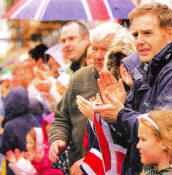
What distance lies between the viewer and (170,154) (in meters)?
3.37

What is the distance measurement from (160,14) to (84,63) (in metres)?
2.66

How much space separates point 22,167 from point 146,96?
307cm

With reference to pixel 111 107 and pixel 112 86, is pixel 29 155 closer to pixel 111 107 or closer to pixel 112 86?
pixel 112 86

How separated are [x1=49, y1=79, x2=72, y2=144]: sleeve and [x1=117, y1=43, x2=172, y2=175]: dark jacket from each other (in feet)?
4.34

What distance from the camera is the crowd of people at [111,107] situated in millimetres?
3520

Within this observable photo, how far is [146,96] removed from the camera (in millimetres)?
3762

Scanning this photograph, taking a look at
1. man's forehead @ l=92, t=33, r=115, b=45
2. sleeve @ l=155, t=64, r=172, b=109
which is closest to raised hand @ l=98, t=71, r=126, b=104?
sleeve @ l=155, t=64, r=172, b=109

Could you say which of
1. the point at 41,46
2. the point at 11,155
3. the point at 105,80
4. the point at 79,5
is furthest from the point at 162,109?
the point at 41,46

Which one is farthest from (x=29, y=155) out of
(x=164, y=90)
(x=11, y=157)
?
(x=164, y=90)

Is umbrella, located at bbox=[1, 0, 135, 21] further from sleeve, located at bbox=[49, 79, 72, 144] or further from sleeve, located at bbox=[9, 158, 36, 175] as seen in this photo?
sleeve, located at bbox=[9, 158, 36, 175]

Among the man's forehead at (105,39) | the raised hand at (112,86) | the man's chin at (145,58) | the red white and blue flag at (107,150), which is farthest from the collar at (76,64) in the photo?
the man's chin at (145,58)

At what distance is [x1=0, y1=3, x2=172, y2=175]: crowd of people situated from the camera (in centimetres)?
352

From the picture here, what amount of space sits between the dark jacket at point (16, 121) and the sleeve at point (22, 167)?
31 cm

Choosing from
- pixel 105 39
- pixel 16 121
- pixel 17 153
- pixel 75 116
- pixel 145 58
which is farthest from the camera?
pixel 16 121
